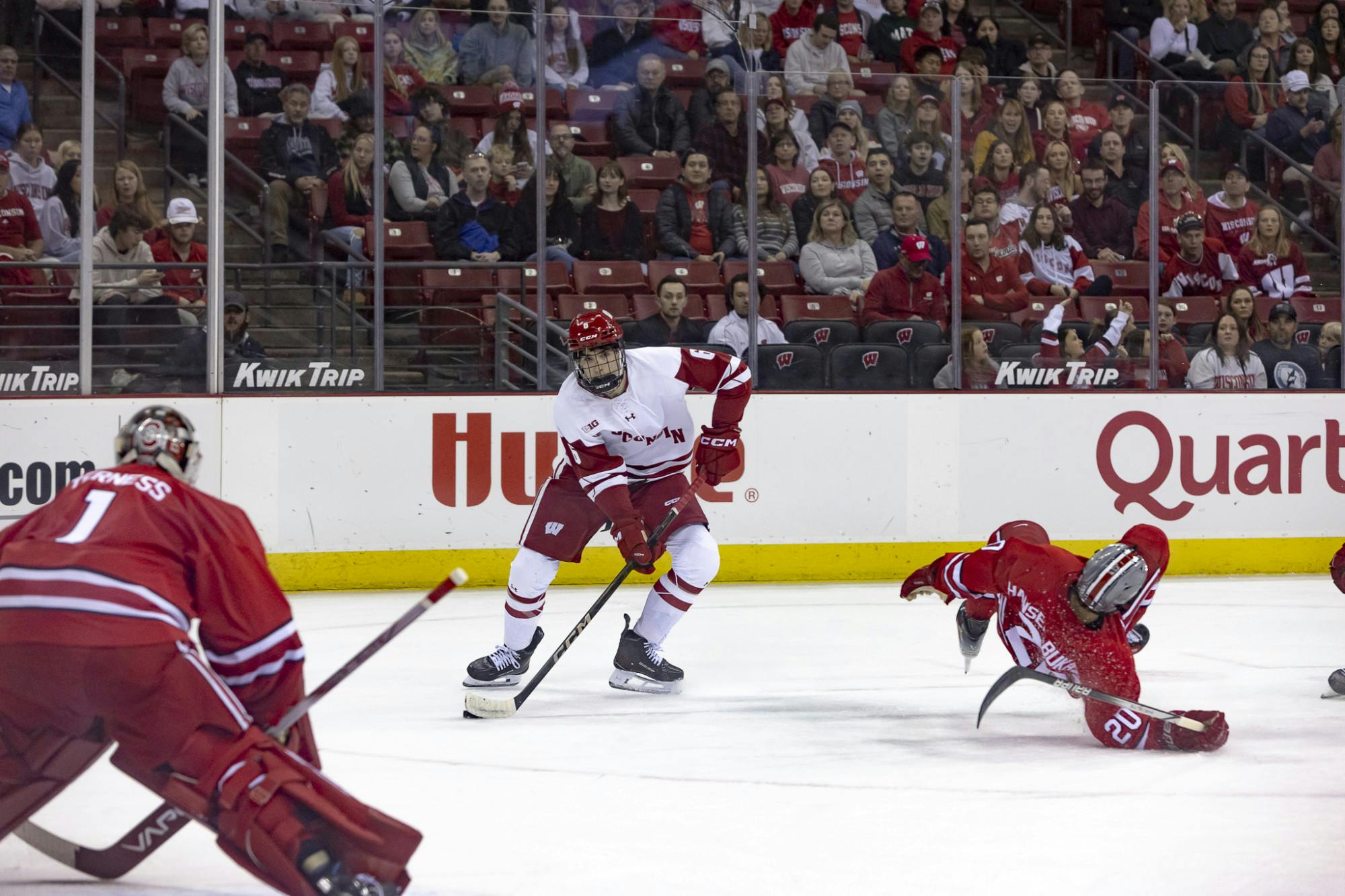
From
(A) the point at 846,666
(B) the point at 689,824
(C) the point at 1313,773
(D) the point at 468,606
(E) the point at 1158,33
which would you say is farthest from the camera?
(E) the point at 1158,33

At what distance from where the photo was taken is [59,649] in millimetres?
2326

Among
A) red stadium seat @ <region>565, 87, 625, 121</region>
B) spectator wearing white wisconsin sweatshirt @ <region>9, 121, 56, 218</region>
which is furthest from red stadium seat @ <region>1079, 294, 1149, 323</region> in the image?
spectator wearing white wisconsin sweatshirt @ <region>9, 121, 56, 218</region>

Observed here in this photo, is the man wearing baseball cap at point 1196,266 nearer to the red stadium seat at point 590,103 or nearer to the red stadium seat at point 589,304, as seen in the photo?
the red stadium seat at point 589,304

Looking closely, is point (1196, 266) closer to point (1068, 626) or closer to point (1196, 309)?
point (1196, 309)

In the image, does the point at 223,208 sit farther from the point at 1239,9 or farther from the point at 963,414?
the point at 1239,9

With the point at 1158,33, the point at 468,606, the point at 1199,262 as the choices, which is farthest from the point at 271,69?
the point at 1158,33

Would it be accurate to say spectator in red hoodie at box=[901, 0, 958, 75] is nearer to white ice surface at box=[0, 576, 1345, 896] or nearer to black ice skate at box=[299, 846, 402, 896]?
white ice surface at box=[0, 576, 1345, 896]

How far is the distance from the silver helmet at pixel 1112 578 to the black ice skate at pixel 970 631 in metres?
0.74

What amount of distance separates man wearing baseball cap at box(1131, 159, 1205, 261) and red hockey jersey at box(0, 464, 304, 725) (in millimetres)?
6066

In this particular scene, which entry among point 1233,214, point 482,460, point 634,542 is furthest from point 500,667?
point 1233,214

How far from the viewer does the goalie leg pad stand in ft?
7.55

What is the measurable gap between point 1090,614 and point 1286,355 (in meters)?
4.42

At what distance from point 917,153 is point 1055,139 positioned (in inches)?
28.6

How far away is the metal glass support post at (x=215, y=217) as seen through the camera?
675cm
